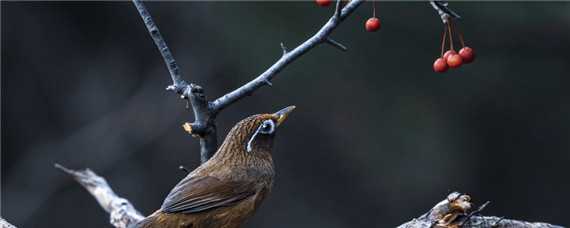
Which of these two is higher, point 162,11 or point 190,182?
point 162,11

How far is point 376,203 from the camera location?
394 inches

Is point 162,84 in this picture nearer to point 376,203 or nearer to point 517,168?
point 376,203

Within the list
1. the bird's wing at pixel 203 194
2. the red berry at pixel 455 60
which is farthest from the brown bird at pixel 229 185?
the red berry at pixel 455 60

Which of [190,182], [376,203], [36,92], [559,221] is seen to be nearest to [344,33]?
[376,203]

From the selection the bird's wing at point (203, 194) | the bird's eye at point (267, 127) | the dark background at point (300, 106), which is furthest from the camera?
the dark background at point (300, 106)

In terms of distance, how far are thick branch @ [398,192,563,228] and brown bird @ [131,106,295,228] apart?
88 cm

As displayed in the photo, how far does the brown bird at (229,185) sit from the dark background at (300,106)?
12.8ft

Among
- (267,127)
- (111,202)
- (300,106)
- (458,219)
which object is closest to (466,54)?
(458,219)

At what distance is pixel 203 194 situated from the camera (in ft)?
15.6

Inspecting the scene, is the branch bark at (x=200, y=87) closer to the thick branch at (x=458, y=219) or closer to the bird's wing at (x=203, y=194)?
the bird's wing at (x=203, y=194)

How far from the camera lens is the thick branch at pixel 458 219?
14.1 feet

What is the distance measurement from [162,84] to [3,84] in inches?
70.0

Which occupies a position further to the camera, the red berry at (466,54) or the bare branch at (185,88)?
the red berry at (466,54)

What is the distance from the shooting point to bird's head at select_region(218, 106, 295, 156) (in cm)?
502
